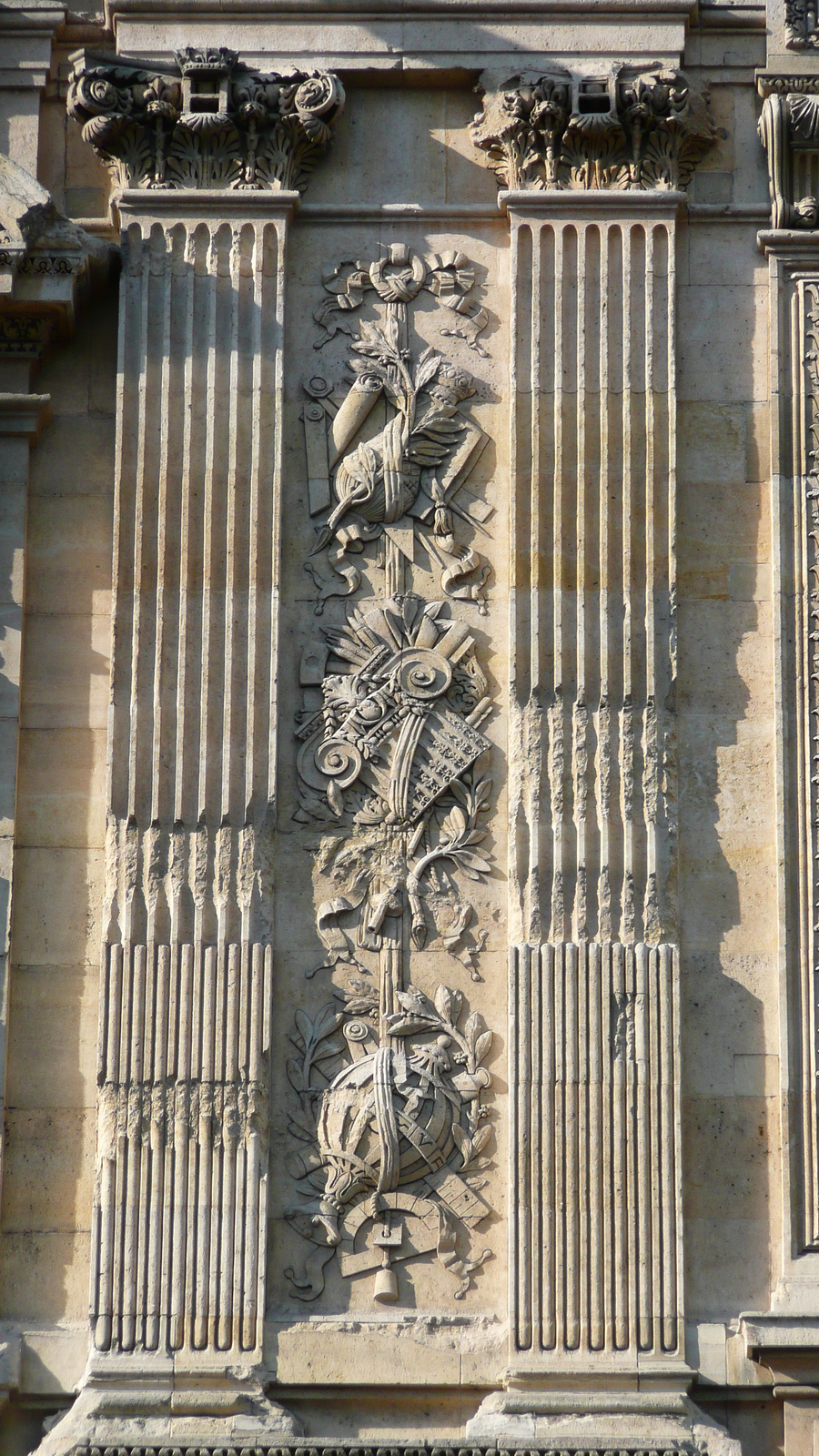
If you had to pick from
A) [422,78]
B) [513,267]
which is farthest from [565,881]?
[422,78]

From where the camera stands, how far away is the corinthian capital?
11.8 meters

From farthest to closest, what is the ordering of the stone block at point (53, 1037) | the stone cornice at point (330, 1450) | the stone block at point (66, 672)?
the stone block at point (66, 672) → the stone block at point (53, 1037) → the stone cornice at point (330, 1450)

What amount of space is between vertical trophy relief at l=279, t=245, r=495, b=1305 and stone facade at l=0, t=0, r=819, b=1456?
3 centimetres

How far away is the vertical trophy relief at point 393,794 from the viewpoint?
10961 millimetres

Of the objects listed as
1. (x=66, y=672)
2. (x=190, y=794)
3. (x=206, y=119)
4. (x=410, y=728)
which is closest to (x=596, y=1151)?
(x=410, y=728)

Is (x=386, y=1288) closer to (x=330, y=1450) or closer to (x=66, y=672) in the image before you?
(x=330, y=1450)

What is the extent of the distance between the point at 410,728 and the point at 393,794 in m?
0.39

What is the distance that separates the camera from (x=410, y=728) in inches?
452

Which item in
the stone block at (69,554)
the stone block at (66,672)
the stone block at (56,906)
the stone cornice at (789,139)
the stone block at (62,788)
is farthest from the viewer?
the stone cornice at (789,139)

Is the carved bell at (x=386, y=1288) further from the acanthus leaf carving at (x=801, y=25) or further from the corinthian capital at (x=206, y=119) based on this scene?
the acanthus leaf carving at (x=801, y=25)

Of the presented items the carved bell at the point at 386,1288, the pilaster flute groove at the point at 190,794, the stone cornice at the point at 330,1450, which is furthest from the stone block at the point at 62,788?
the stone cornice at the point at 330,1450

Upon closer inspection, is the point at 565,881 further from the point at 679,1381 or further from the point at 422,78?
the point at 422,78

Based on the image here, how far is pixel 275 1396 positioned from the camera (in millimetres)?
10727

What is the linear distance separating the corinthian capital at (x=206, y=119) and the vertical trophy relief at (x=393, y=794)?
0.78 meters
